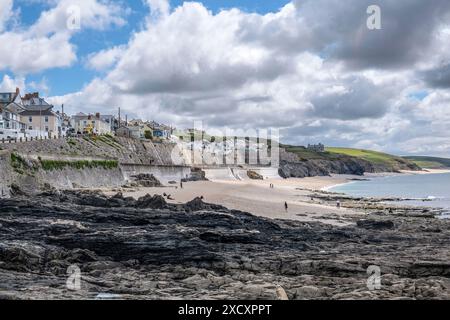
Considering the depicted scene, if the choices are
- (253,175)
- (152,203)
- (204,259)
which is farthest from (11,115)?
(204,259)

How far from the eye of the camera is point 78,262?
54.2ft

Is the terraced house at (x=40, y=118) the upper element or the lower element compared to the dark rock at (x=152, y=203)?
upper

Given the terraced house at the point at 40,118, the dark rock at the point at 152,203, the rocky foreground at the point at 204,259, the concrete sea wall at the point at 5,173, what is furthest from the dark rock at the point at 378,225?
the terraced house at the point at 40,118

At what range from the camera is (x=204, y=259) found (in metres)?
16.7

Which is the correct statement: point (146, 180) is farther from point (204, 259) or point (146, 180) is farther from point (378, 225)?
point (204, 259)

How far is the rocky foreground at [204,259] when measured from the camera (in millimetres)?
12711

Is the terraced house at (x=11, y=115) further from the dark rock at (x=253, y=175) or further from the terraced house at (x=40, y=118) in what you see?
the dark rock at (x=253, y=175)

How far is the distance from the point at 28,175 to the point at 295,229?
99.7 ft

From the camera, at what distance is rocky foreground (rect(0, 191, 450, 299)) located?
12711 mm

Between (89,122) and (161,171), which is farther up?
(89,122)

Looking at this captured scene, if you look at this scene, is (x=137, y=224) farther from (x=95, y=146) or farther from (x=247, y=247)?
(x=95, y=146)

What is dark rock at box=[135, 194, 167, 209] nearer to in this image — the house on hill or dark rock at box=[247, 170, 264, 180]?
dark rock at box=[247, 170, 264, 180]

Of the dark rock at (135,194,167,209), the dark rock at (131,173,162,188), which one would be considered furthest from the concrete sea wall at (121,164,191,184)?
the dark rock at (135,194,167,209)
